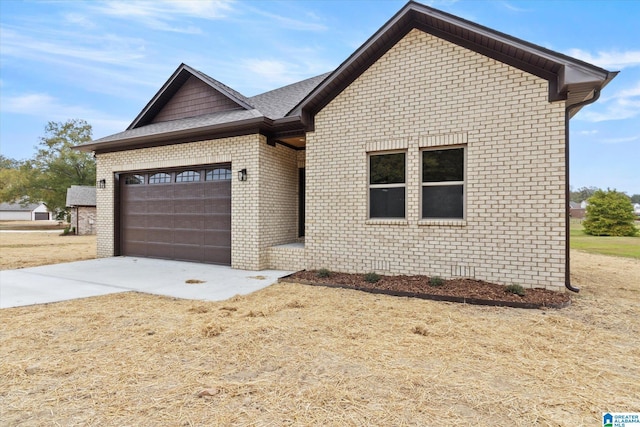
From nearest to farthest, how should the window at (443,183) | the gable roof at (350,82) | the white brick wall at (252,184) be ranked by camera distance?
the gable roof at (350,82)
the window at (443,183)
the white brick wall at (252,184)

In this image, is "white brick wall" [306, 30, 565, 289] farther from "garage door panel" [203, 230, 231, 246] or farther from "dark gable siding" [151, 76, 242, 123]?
"dark gable siding" [151, 76, 242, 123]

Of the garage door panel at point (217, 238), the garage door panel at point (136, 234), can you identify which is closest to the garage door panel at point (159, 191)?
the garage door panel at point (136, 234)

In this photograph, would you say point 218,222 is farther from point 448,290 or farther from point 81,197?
point 81,197

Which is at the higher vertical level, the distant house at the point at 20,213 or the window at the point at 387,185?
the window at the point at 387,185

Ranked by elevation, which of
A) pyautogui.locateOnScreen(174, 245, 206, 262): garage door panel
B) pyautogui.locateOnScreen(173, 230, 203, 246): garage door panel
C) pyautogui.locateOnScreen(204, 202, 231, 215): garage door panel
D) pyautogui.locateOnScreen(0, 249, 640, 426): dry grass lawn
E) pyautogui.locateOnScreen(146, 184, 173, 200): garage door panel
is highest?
pyautogui.locateOnScreen(146, 184, 173, 200): garage door panel

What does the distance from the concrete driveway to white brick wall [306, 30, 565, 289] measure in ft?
6.88

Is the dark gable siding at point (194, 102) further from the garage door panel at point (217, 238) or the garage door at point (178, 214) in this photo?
the garage door panel at point (217, 238)

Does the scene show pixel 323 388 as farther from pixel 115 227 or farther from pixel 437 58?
pixel 115 227

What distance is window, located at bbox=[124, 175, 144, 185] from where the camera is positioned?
1053 cm

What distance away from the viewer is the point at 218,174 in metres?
9.10

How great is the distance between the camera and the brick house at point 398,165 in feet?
18.6

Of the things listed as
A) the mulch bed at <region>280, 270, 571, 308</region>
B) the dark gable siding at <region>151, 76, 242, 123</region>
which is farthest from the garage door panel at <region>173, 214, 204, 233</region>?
the mulch bed at <region>280, 270, 571, 308</region>

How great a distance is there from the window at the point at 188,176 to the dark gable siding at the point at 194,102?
2343 mm

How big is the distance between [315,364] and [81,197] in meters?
31.0
